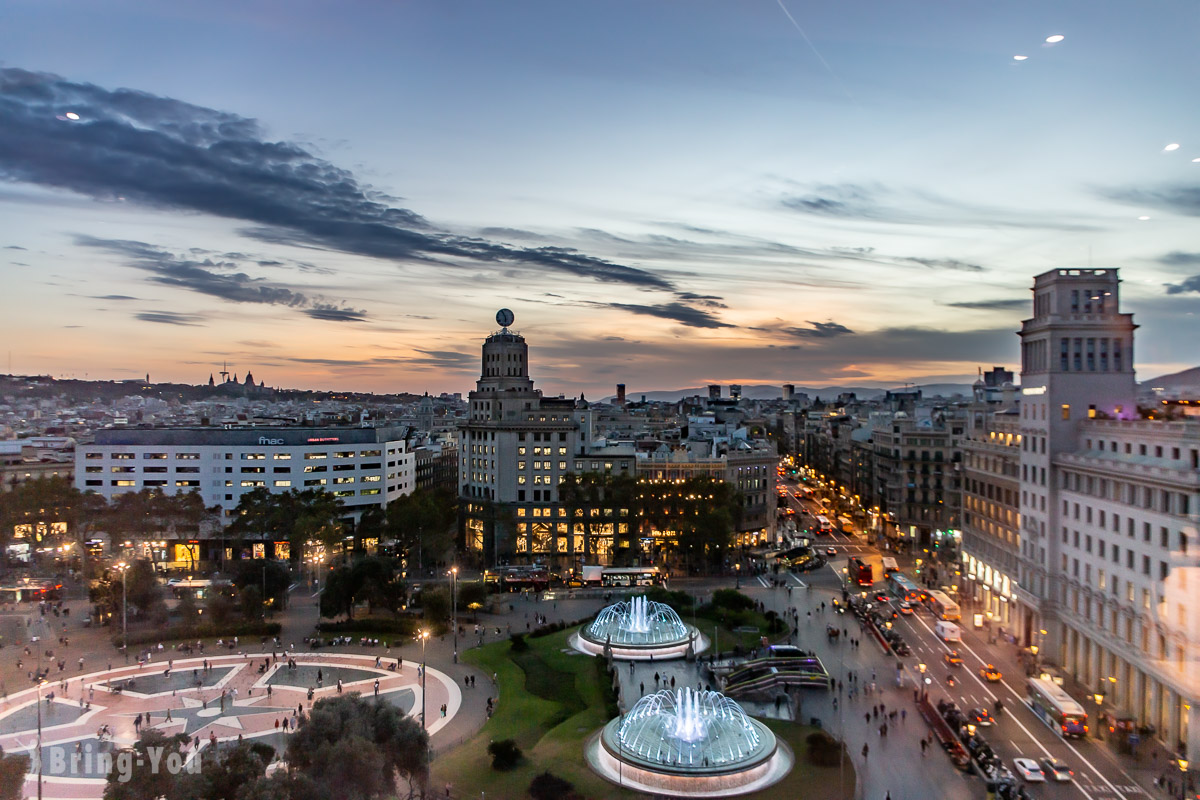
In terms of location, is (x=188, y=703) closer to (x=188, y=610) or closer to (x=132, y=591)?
(x=188, y=610)

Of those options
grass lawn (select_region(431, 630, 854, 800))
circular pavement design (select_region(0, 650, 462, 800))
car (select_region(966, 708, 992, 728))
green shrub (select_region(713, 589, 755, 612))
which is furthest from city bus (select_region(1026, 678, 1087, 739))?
circular pavement design (select_region(0, 650, 462, 800))

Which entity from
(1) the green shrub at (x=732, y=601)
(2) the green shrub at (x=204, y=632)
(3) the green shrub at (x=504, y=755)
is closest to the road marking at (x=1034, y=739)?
(1) the green shrub at (x=732, y=601)

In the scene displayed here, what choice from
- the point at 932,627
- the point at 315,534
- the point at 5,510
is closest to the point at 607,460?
the point at 315,534

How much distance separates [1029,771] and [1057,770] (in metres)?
1.52

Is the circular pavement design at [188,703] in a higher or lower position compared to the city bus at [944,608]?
lower

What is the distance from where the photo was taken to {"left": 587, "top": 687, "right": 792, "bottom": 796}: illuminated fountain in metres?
34.7

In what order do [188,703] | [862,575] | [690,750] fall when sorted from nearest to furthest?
[690,750], [188,703], [862,575]

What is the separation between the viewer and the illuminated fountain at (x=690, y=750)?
114ft

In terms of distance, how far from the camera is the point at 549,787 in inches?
1328

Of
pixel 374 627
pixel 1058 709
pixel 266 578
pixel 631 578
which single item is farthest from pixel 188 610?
pixel 1058 709

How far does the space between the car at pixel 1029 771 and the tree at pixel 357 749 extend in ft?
85.7

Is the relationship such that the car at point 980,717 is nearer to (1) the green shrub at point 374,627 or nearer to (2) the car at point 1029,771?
(2) the car at point 1029,771

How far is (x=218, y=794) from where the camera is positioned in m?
25.8

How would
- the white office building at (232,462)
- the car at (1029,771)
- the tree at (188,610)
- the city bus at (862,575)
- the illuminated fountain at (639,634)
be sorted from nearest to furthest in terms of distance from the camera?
the car at (1029,771) < the illuminated fountain at (639,634) < the tree at (188,610) < the city bus at (862,575) < the white office building at (232,462)
